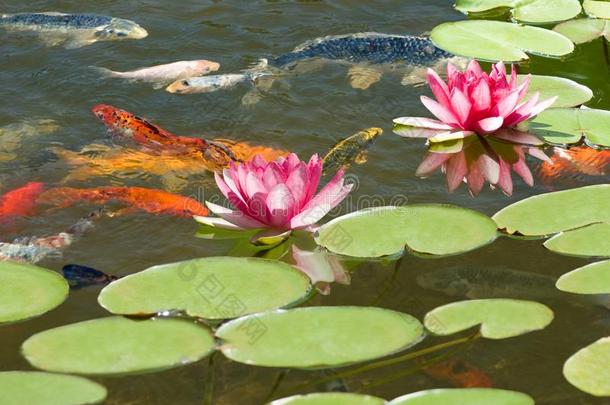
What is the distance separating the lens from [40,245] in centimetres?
272

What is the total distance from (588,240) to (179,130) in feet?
5.28

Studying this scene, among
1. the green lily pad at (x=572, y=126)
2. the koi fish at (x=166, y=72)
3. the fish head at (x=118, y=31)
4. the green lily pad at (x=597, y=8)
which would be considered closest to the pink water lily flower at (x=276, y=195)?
the green lily pad at (x=572, y=126)

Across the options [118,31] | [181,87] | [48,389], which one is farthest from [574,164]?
[118,31]

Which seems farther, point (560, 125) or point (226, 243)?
point (560, 125)

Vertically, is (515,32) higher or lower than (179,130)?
higher

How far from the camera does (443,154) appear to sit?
3.36 meters

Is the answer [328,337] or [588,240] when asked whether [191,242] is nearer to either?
[328,337]

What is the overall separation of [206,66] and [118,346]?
2.18 metres

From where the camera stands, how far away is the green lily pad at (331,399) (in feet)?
6.36

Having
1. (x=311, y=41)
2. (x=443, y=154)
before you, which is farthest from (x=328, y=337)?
(x=311, y=41)

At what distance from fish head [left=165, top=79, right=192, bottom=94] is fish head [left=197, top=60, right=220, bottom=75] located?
18 cm

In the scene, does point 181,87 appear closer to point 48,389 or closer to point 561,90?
point 561,90

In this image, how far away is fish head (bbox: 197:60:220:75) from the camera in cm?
407

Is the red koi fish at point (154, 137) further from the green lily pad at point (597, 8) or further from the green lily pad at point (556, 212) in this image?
the green lily pad at point (597, 8)
